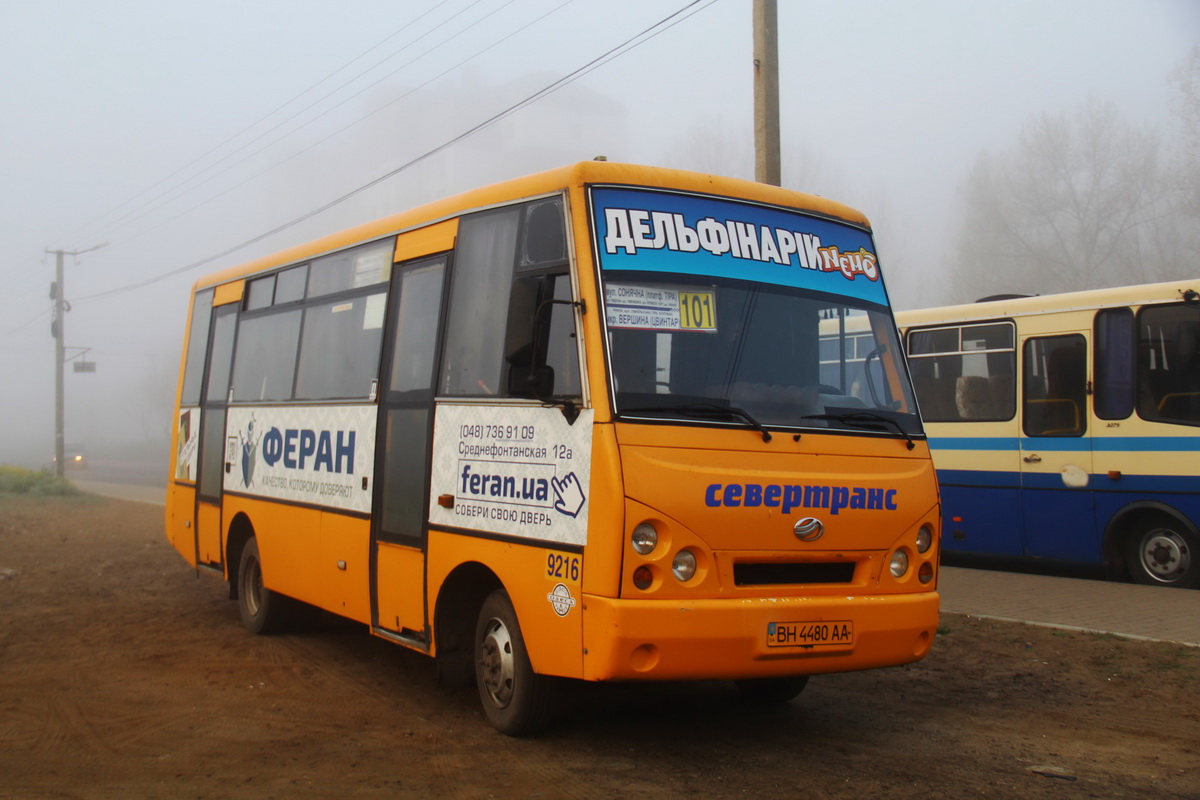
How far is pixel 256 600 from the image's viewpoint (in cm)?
1013

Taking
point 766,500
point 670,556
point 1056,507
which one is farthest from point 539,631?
point 1056,507

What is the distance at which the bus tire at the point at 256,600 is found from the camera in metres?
9.80

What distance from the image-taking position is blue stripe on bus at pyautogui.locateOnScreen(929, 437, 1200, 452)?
11492 millimetres

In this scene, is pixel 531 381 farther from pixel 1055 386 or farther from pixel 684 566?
pixel 1055 386

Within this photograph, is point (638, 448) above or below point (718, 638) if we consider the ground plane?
above

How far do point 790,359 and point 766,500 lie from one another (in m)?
0.93

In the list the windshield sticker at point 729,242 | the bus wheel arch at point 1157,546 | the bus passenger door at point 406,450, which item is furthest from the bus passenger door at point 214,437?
the bus wheel arch at point 1157,546

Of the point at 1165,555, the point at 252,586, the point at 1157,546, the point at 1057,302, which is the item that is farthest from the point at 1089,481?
the point at 252,586

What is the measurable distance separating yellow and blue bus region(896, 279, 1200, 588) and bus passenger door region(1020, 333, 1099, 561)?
0.01m

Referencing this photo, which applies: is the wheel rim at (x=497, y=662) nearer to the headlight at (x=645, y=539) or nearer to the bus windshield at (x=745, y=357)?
the headlight at (x=645, y=539)

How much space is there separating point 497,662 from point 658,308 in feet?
7.01

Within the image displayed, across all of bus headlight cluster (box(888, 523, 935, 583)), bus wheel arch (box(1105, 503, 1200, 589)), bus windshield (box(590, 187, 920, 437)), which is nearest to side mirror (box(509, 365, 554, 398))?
bus windshield (box(590, 187, 920, 437))

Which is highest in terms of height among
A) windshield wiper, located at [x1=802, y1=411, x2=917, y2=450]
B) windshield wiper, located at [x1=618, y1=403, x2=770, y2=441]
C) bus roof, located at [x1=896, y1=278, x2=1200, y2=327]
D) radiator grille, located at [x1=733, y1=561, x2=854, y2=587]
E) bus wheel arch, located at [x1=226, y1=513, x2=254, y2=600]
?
bus roof, located at [x1=896, y1=278, x2=1200, y2=327]

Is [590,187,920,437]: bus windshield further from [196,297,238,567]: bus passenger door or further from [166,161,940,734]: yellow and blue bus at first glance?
[196,297,238,567]: bus passenger door
